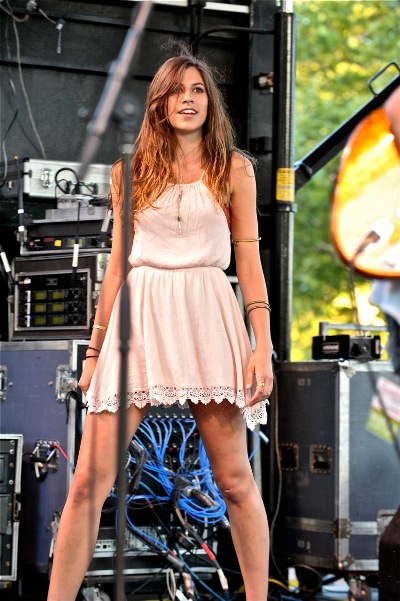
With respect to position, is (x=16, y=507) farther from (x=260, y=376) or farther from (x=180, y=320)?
(x=260, y=376)

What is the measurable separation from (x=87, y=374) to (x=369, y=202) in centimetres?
115

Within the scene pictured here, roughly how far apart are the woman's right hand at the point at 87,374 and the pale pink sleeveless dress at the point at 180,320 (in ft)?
0.30

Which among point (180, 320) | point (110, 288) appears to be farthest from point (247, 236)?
point (110, 288)

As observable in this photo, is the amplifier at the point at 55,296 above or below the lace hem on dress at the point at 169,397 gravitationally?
above

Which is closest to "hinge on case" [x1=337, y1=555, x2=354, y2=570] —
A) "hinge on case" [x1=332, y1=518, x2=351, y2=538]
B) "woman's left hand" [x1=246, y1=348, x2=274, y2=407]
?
"hinge on case" [x1=332, y1=518, x2=351, y2=538]

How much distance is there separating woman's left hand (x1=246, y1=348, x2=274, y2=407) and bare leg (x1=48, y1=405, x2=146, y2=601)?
1.52 ft

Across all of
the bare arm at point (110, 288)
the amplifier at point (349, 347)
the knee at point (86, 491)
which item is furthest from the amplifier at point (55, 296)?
the knee at point (86, 491)

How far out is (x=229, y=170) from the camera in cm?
404

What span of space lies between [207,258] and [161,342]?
0.33m

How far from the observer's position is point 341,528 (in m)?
5.71

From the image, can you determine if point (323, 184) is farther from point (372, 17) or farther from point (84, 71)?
point (84, 71)

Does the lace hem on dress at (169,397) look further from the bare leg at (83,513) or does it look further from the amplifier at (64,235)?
the amplifier at (64,235)

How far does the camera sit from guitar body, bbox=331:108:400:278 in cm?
344

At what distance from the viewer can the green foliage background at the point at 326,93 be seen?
16.8 m
